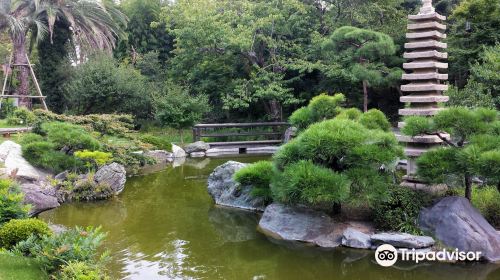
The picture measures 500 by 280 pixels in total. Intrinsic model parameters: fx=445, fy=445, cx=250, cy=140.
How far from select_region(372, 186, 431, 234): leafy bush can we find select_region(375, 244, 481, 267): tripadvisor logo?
0.47m

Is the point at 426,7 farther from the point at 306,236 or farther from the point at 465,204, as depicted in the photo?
the point at 306,236

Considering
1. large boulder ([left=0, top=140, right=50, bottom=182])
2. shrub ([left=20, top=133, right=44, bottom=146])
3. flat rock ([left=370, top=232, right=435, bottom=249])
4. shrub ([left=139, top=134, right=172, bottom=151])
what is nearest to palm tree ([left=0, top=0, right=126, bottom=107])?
shrub ([left=139, top=134, right=172, bottom=151])

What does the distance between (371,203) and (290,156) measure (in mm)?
1353

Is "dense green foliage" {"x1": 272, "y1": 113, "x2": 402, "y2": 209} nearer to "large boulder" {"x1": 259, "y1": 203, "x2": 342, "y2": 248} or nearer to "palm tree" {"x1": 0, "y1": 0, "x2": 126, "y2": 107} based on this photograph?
"large boulder" {"x1": 259, "y1": 203, "x2": 342, "y2": 248}

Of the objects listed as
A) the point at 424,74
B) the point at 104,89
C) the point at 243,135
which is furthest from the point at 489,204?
the point at 104,89

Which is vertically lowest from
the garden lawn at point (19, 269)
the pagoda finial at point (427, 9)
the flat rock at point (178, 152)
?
the flat rock at point (178, 152)

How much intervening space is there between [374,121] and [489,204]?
2.14 metres

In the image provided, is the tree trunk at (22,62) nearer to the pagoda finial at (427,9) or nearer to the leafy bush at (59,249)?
the leafy bush at (59,249)

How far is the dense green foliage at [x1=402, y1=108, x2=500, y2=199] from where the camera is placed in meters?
5.87

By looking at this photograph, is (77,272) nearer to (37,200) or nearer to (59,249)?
(59,249)

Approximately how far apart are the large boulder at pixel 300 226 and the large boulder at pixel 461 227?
1.29 meters

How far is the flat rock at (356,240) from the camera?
617cm

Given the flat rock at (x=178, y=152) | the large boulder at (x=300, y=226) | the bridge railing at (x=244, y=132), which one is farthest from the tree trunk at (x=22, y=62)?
the large boulder at (x=300, y=226)

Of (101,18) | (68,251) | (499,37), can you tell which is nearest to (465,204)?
(68,251)
